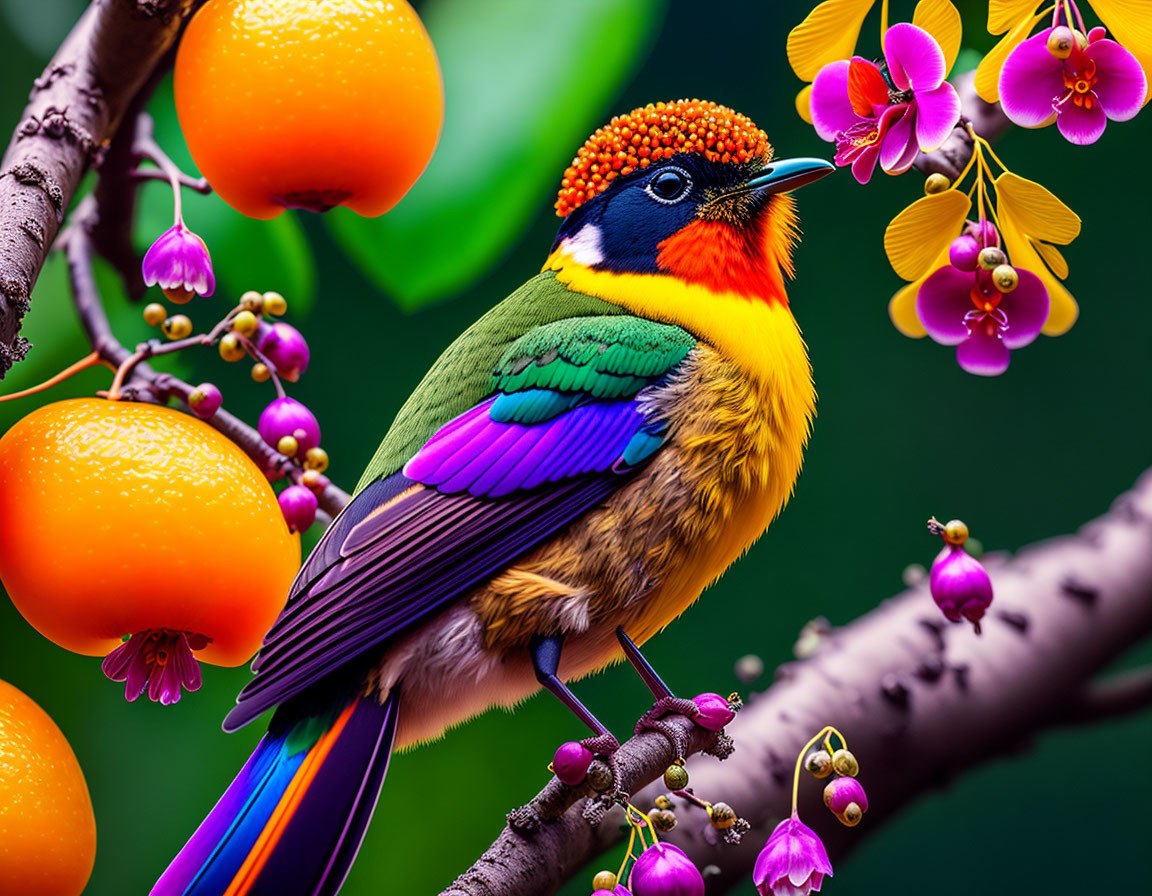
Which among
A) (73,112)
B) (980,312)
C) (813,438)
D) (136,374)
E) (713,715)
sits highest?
(73,112)

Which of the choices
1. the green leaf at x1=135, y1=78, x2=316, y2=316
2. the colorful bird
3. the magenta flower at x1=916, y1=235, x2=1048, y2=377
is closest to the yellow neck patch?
the colorful bird

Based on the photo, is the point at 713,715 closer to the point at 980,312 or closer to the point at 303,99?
the point at 980,312

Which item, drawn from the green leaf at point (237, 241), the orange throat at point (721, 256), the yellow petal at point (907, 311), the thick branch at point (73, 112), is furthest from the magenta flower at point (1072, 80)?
the green leaf at point (237, 241)

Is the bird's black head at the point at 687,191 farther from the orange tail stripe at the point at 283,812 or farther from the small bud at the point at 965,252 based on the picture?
the orange tail stripe at the point at 283,812

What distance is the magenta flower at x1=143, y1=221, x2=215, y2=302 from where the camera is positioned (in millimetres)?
554

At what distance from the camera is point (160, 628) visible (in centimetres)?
54

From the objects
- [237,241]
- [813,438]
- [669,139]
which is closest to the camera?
[669,139]

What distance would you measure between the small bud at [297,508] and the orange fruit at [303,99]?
16 centimetres

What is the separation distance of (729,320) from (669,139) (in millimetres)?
112

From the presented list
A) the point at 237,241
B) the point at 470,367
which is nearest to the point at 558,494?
the point at 470,367

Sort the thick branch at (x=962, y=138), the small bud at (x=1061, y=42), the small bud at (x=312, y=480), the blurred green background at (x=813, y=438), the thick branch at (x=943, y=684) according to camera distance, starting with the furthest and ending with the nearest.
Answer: the blurred green background at (x=813, y=438) < the thick branch at (x=943, y=684) < the small bud at (x=312, y=480) < the thick branch at (x=962, y=138) < the small bud at (x=1061, y=42)

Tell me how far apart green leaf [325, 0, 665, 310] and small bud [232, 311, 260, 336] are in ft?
0.84

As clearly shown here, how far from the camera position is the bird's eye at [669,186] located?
0.67 m

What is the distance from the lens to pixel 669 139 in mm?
664
